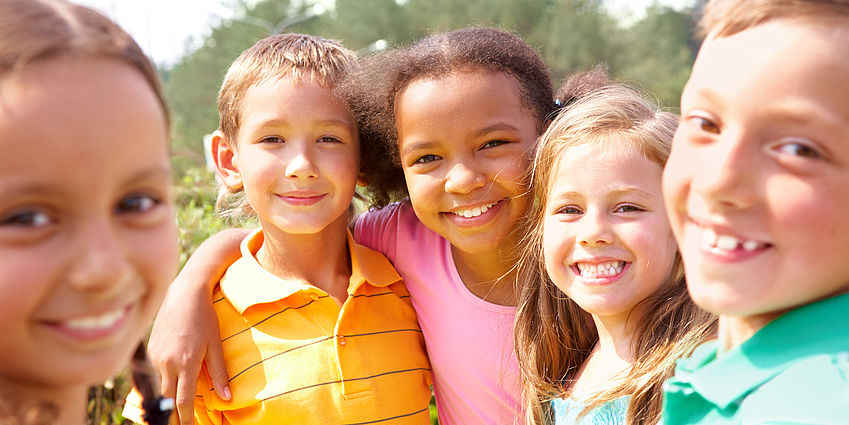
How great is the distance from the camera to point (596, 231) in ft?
7.73

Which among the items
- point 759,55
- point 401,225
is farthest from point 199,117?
point 759,55

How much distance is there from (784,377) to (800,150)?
38 centimetres

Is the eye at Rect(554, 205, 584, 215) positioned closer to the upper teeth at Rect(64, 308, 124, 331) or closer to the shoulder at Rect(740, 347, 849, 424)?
the shoulder at Rect(740, 347, 849, 424)

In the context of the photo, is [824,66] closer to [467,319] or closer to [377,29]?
[467,319]

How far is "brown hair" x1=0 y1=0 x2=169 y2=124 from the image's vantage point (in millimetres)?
1241

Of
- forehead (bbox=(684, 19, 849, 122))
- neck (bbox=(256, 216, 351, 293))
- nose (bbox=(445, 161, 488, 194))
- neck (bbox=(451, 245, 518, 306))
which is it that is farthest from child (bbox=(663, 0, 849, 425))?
neck (bbox=(256, 216, 351, 293))

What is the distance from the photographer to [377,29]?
122 ft

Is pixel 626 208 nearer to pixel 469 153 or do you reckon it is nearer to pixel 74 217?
pixel 469 153

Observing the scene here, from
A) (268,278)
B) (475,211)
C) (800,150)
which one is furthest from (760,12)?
(268,278)

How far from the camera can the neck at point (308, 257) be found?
9.88ft

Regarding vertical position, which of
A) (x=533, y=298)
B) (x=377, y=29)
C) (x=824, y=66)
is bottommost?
(x=824, y=66)

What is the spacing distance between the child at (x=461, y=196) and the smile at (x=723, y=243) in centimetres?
144

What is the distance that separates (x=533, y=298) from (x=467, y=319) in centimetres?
28

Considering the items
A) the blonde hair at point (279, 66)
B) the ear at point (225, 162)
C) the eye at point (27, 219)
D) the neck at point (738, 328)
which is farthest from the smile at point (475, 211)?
the eye at point (27, 219)
